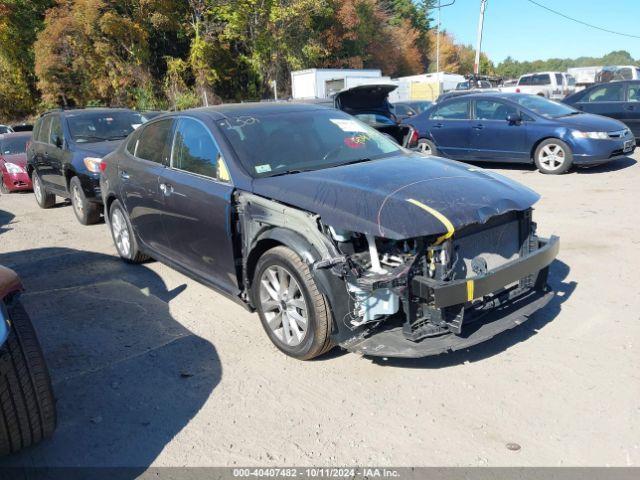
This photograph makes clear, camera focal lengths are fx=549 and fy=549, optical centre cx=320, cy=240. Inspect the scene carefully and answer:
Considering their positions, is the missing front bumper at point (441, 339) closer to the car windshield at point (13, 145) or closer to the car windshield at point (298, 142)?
the car windshield at point (298, 142)

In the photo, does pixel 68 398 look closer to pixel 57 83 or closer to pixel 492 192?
pixel 492 192

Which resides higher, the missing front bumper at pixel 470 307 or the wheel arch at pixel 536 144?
the wheel arch at pixel 536 144

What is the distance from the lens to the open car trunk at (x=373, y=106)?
920cm

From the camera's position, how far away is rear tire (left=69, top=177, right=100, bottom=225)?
8.19 m

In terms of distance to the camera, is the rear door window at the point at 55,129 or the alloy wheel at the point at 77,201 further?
the rear door window at the point at 55,129

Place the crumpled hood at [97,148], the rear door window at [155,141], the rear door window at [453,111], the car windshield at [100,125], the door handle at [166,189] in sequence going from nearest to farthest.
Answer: the door handle at [166,189] → the rear door window at [155,141] → the crumpled hood at [97,148] → the car windshield at [100,125] → the rear door window at [453,111]

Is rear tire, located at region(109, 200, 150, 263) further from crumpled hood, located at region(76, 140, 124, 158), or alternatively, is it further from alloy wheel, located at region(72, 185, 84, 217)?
alloy wheel, located at region(72, 185, 84, 217)

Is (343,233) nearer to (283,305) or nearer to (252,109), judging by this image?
(283,305)

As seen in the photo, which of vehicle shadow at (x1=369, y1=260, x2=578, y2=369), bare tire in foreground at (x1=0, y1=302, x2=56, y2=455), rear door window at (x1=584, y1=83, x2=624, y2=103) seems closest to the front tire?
rear door window at (x1=584, y1=83, x2=624, y2=103)

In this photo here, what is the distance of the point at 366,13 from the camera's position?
136ft

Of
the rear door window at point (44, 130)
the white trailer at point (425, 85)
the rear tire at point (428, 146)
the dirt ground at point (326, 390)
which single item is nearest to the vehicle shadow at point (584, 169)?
the rear tire at point (428, 146)

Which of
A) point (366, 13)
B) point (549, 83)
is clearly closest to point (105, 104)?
point (366, 13)

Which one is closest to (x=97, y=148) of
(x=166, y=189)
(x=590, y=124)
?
(x=166, y=189)

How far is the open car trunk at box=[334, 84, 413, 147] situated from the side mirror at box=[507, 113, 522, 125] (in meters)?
2.24
